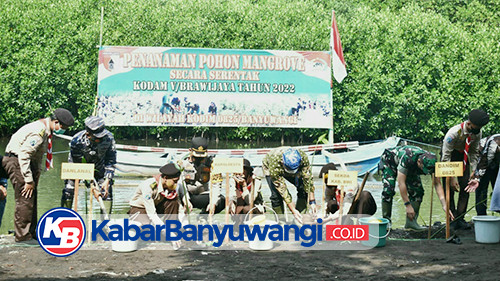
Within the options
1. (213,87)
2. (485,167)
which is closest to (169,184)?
(485,167)

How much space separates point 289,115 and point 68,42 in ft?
51.0

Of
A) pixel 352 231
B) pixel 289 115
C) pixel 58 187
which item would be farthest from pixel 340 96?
pixel 352 231

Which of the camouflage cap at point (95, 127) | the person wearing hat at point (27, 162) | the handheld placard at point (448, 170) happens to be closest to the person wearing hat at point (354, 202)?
the handheld placard at point (448, 170)

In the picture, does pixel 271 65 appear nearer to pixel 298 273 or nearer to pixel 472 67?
pixel 298 273

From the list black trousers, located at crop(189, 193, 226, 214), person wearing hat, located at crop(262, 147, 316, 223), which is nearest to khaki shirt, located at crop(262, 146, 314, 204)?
person wearing hat, located at crop(262, 147, 316, 223)

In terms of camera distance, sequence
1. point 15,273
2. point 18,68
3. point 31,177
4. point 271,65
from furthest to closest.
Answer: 1. point 18,68
2. point 271,65
3. point 31,177
4. point 15,273

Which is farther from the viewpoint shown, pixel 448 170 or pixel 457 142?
pixel 457 142

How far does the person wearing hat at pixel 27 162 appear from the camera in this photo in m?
7.95

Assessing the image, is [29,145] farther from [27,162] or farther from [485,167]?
[485,167]

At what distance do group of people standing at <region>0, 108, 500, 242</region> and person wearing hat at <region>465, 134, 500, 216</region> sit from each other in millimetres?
13

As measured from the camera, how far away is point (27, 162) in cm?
792

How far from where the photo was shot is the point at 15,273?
6777mm

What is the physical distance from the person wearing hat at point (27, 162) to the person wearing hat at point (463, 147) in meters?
4.89

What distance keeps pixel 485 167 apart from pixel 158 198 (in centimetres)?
443
